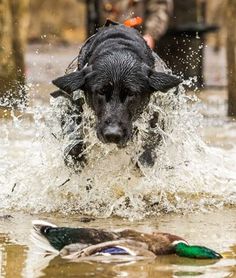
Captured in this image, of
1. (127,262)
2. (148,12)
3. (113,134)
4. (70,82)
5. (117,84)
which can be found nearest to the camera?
(127,262)

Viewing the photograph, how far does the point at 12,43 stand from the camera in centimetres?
1389

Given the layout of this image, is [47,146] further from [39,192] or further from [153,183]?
[153,183]

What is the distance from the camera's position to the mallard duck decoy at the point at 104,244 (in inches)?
187

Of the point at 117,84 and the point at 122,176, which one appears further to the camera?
the point at 122,176

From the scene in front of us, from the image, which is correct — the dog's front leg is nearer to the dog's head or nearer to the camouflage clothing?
the dog's head

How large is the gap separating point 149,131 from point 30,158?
3.46 feet

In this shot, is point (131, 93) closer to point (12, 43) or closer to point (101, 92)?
point (101, 92)

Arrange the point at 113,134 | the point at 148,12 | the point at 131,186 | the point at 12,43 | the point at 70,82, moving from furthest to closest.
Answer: the point at 12,43 → the point at 148,12 → the point at 131,186 → the point at 70,82 → the point at 113,134

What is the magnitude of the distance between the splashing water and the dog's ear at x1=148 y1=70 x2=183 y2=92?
0.28 m

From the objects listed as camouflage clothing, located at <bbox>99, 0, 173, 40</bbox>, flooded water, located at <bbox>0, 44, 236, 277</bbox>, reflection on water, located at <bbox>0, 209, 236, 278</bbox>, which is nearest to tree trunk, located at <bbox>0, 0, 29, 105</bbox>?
camouflage clothing, located at <bbox>99, 0, 173, 40</bbox>

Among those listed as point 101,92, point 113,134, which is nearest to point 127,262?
point 113,134

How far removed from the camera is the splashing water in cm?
640

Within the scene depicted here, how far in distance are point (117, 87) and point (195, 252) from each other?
1.73 metres

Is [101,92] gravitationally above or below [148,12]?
below
